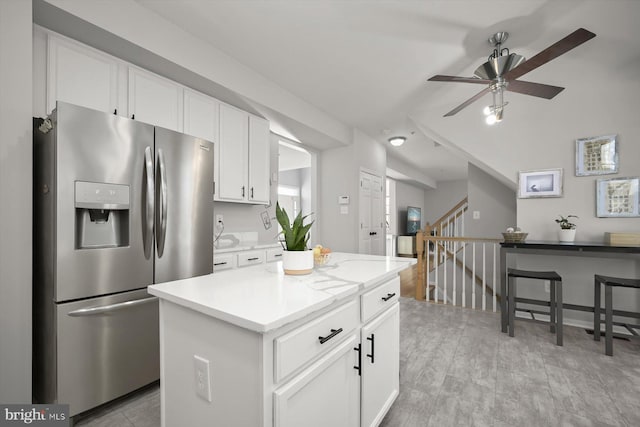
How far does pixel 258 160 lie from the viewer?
10.6 feet

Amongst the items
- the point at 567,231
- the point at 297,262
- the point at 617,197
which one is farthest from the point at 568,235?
the point at 297,262

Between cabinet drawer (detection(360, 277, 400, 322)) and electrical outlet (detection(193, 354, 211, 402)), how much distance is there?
660 millimetres

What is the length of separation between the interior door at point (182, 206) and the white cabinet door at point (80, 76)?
1.72 ft

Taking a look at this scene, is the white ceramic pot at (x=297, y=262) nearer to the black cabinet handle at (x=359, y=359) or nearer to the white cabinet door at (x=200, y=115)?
the black cabinet handle at (x=359, y=359)

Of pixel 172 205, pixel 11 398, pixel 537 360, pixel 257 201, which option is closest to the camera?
pixel 11 398

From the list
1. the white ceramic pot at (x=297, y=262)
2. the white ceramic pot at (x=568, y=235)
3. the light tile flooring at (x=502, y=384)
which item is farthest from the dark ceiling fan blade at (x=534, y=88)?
→ the white ceramic pot at (x=297, y=262)

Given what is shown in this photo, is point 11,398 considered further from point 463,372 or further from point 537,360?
point 537,360

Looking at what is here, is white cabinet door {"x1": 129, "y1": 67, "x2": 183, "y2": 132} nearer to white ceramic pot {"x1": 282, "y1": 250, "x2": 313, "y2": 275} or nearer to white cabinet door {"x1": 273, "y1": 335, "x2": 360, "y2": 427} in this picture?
white ceramic pot {"x1": 282, "y1": 250, "x2": 313, "y2": 275}

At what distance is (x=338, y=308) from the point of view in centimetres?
109

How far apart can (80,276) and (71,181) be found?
1.66 feet

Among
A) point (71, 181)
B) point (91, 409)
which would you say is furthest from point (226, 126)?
point (91, 409)

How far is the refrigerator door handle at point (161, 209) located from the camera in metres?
1.83

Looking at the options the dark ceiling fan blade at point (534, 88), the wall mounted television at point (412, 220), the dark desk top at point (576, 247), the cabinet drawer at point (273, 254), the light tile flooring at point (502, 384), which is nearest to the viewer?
the light tile flooring at point (502, 384)

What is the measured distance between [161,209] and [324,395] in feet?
4.85
